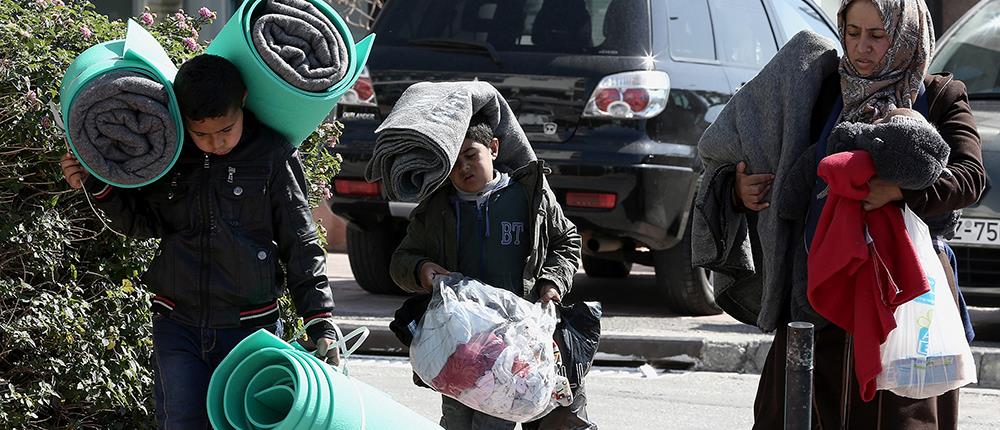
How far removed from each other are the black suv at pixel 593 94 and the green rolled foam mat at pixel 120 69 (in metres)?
4.08

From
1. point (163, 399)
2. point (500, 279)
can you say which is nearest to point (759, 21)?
point (500, 279)

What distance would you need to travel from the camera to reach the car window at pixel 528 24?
807 centimetres

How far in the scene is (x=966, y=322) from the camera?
3857 millimetres

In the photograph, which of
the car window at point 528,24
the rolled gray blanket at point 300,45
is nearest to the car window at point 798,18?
the car window at point 528,24

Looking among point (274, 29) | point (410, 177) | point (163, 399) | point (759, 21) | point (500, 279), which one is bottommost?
point (759, 21)

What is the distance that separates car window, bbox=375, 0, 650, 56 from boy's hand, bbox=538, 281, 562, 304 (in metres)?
3.91

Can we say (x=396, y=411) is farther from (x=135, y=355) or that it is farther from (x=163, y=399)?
(x=135, y=355)

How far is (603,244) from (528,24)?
128cm

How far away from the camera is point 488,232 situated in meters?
4.29

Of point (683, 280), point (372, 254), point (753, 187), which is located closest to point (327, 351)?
point (753, 187)

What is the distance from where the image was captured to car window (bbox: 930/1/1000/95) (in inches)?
323

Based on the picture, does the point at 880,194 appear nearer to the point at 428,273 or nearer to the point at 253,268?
the point at 428,273

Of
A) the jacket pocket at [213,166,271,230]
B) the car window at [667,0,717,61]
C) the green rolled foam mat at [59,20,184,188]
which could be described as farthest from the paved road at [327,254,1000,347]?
the green rolled foam mat at [59,20,184,188]

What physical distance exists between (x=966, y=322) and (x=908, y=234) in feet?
1.33
